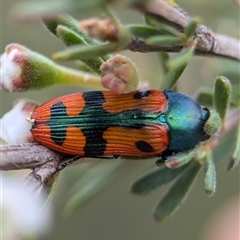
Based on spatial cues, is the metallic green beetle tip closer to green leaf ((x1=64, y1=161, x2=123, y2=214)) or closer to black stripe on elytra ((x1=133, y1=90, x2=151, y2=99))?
black stripe on elytra ((x1=133, y1=90, x2=151, y2=99))

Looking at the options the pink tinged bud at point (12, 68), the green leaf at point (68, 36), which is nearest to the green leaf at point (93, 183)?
the pink tinged bud at point (12, 68)

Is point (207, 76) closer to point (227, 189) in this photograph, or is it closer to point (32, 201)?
point (227, 189)

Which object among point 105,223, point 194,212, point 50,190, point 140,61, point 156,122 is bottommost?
point 105,223

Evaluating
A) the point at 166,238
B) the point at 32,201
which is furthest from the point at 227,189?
the point at 32,201

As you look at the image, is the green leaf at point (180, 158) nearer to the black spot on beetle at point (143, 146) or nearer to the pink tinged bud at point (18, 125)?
the black spot on beetle at point (143, 146)

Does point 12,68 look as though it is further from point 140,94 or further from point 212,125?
point 212,125

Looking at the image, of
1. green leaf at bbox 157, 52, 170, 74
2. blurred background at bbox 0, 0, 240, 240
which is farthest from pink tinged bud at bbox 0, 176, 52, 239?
blurred background at bbox 0, 0, 240, 240
